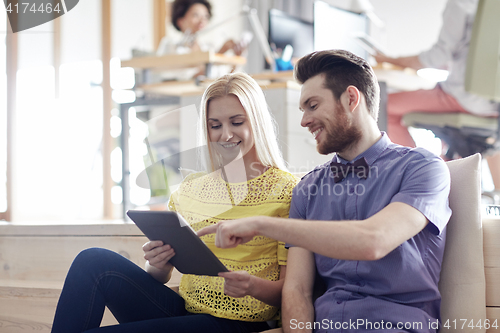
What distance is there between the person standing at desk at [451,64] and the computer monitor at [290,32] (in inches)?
25.2

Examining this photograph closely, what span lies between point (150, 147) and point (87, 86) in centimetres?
210

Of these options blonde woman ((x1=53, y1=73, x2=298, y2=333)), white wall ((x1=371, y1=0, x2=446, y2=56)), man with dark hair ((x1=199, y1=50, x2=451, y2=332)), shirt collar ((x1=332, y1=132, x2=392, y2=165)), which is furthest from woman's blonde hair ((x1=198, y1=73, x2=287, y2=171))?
white wall ((x1=371, y1=0, x2=446, y2=56))

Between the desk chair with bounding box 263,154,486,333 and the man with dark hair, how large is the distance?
35mm

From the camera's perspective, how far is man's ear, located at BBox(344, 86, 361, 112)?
1.04 m

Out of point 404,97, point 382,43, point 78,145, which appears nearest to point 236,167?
point 404,97

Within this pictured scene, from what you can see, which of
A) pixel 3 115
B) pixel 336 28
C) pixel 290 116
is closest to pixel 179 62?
pixel 290 116

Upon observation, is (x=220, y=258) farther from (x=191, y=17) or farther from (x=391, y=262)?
(x=191, y=17)

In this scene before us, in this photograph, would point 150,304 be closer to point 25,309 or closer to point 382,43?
point 25,309

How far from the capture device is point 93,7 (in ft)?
11.1

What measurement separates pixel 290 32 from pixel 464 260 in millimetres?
2247

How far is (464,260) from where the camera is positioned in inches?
38.5

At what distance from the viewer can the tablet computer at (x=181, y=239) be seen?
942 mm

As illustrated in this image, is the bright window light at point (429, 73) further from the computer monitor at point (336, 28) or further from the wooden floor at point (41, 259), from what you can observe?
the wooden floor at point (41, 259)

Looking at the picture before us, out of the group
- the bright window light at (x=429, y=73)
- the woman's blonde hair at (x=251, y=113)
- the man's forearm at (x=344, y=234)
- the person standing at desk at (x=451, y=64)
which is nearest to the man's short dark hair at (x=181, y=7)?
the person standing at desk at (x=451, y=64)
